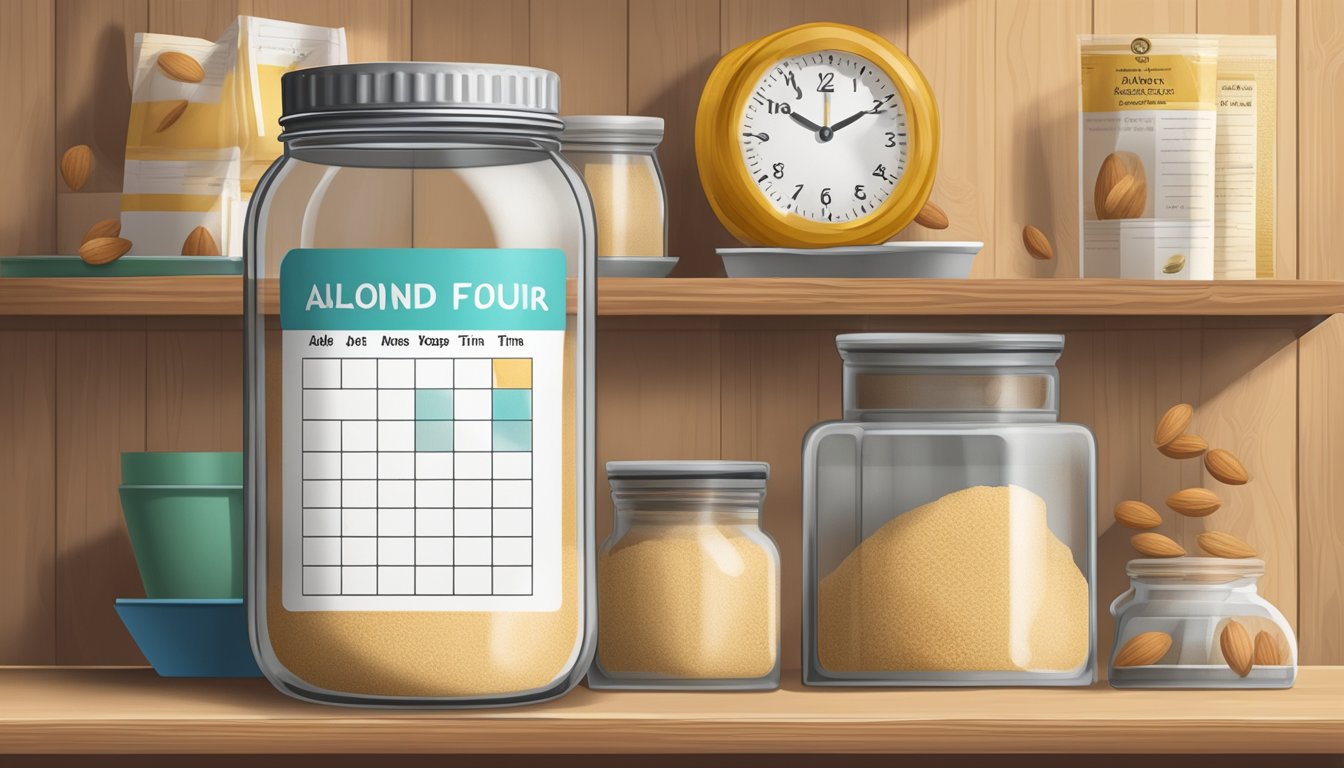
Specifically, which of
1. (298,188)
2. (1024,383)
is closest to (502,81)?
(298,188)

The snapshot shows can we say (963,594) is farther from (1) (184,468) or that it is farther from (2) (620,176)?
(1) (184,468)

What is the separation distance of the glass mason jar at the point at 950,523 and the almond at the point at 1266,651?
0.10 metres

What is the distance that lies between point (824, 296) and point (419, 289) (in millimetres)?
296

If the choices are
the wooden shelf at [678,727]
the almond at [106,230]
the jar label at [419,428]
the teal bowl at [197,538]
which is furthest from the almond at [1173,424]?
the almond at [106,230]

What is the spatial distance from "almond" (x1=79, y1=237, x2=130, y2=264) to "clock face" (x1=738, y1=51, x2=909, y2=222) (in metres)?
0.43

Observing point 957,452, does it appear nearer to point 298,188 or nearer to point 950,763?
point 950,763

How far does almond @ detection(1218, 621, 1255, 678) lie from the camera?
3.01 ft

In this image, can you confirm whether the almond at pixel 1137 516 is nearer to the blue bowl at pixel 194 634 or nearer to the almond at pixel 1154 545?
the almond at pixel 1154 545

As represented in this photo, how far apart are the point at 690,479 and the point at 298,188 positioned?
11.3 inches

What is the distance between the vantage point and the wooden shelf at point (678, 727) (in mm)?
795

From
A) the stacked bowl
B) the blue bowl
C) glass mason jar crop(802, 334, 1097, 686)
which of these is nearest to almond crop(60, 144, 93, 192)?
the stacked bowl

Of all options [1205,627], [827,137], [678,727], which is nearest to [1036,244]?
[827,137]

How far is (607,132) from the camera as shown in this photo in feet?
3.28

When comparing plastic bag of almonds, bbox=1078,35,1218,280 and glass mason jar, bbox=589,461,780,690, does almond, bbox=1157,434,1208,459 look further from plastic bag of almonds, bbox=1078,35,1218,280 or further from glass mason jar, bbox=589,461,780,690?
glass mason jar, bbox=589,461,780,690
